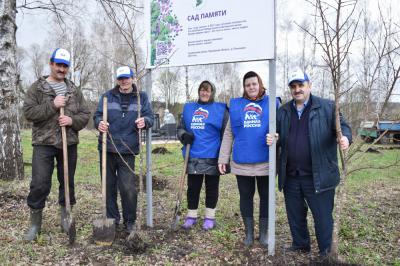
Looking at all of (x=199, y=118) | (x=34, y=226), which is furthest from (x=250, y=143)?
(x=34, y=226)

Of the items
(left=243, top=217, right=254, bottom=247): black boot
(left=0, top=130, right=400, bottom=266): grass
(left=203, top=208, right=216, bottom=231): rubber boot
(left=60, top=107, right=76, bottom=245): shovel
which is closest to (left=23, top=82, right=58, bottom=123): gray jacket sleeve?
(left=60, top=107, right=76, bottom=245): shovel

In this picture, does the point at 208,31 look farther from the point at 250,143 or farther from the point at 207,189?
the point at 207,189

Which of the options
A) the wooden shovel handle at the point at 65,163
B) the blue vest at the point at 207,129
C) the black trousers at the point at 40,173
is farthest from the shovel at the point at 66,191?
the blue vest at the point at 207,129

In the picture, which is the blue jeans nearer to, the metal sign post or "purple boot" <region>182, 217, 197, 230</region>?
"purple boot" <region>182, 217, 197, 230</region>

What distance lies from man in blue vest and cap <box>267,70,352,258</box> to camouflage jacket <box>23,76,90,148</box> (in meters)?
2.15

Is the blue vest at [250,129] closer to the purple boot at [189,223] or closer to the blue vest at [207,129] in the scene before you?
the blue vest at [207,129]

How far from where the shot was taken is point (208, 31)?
3912 mm

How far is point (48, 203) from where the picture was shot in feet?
17.6

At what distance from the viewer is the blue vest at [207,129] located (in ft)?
14.3

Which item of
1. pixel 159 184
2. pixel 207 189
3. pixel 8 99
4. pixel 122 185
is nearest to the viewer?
pixel 122 185

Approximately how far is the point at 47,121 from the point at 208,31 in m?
1.97

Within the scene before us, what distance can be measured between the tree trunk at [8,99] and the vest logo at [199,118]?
3.68m

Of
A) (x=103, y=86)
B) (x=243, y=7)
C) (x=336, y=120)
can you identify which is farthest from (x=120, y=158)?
(x=103, y=86)

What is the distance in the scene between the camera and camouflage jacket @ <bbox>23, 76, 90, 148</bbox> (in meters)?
3.90
